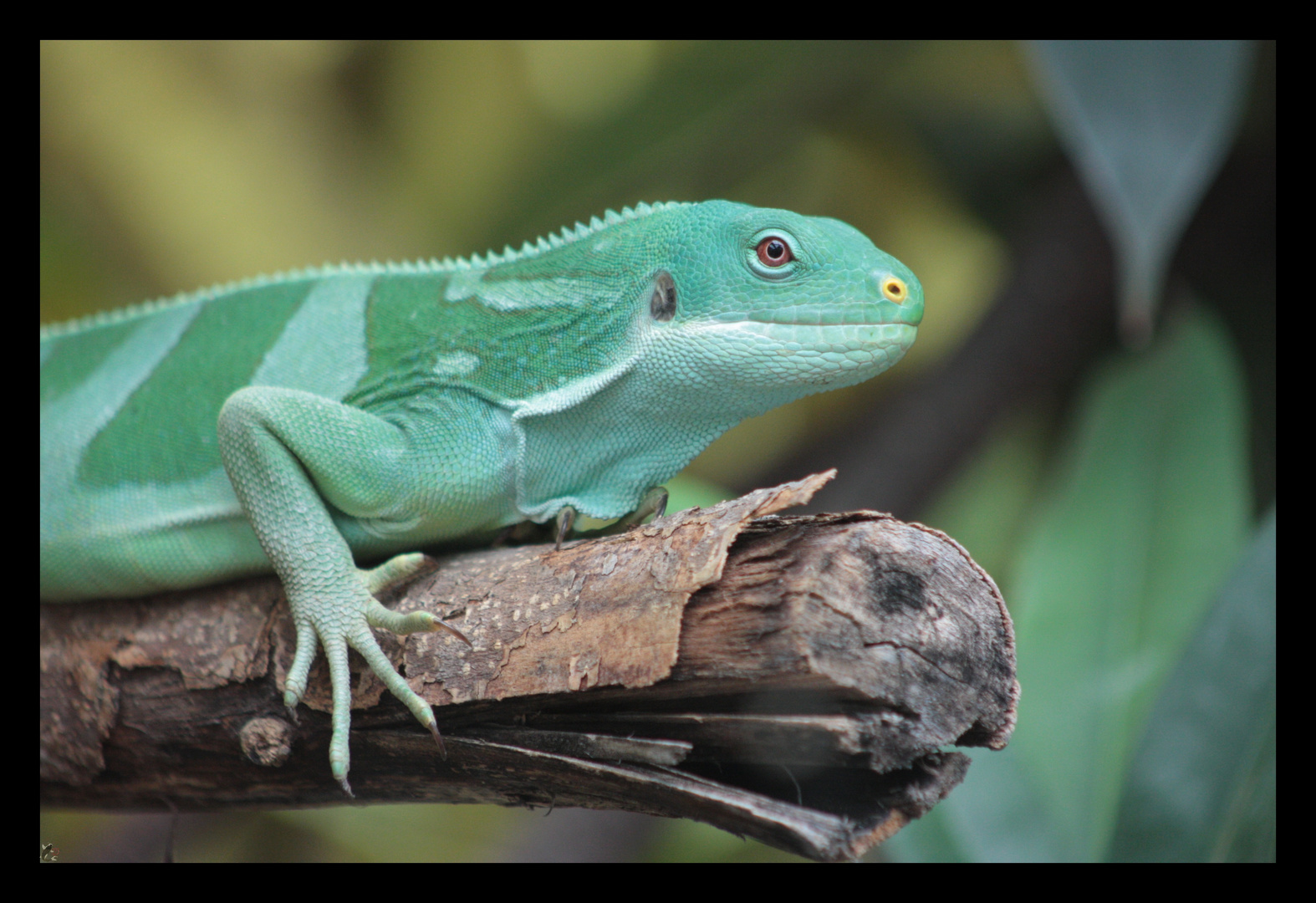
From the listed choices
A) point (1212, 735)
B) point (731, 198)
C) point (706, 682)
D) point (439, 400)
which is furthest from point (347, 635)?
point (731, 198)

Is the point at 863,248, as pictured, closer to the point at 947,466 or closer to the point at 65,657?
the point at 65,657

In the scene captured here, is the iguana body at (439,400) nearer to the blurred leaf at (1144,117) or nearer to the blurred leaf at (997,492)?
the blurred leaf at (1144,117)

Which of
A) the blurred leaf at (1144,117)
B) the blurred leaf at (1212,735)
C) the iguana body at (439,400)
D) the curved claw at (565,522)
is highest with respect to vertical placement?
the blurred leaf at (1144,117)

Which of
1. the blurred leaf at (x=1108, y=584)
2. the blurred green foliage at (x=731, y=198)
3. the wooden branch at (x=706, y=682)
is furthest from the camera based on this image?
the blurred green foliage at (x=731, y=198)

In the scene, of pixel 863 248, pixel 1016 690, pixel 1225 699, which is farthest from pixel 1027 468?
pixel 1016 690

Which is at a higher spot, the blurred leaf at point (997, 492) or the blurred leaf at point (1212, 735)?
the blurred leaf at point (997, 492)

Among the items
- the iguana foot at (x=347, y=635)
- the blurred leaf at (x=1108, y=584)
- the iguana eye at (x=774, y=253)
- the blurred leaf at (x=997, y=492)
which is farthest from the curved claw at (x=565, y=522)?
the blurred leaf at (x=997, y=492)
